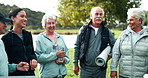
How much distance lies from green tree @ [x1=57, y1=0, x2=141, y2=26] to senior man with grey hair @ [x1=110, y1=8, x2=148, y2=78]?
25.4m

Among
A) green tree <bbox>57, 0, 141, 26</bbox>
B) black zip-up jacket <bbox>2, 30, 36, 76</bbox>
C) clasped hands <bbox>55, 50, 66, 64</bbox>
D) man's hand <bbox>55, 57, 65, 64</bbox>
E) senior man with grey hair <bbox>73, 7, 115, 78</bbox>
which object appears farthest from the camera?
green tree <bbox>57, 0, 141, 26</bbox>

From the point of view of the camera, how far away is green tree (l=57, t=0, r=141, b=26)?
3014cm

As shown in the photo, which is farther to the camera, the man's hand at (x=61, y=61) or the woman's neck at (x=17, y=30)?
the man's hand at (x=61, y=61)

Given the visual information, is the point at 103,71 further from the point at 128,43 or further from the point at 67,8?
the point at 67,8

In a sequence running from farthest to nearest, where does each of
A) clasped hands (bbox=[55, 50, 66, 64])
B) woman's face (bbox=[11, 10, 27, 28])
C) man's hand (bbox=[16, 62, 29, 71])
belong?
clasped hands (bbox=[55, 50, 66, 64]) → woman's face (bbox=[11, 10, 27, 28]) → man's hand (bbox=[16, 62, 29, 71])

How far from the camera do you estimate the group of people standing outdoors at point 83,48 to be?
12.5 ft

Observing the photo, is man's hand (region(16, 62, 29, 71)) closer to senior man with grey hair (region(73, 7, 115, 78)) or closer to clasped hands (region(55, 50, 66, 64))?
clasped hands (region(55, 50, 66, 64))

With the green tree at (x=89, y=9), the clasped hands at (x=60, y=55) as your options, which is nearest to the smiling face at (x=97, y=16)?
the clasped hands at (x=60, y=55)

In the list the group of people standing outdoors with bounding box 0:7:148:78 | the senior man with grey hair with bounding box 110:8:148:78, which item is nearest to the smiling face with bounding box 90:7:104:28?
the group of people standing outdoors with bounding box 0:7:148:78

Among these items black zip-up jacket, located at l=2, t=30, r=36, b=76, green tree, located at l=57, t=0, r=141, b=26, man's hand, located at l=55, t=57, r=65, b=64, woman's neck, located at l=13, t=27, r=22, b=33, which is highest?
green tree, located at l=57, t=0, r=141, b=26

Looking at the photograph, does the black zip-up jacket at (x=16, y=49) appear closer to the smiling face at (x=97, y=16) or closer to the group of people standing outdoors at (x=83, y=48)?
the group of people standing outdoors at (x=83, y=48)

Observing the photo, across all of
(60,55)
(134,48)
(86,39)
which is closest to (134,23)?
(134,48)

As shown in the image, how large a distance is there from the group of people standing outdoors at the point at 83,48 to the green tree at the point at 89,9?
24938 millimetres

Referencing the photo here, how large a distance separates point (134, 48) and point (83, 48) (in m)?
1.01
